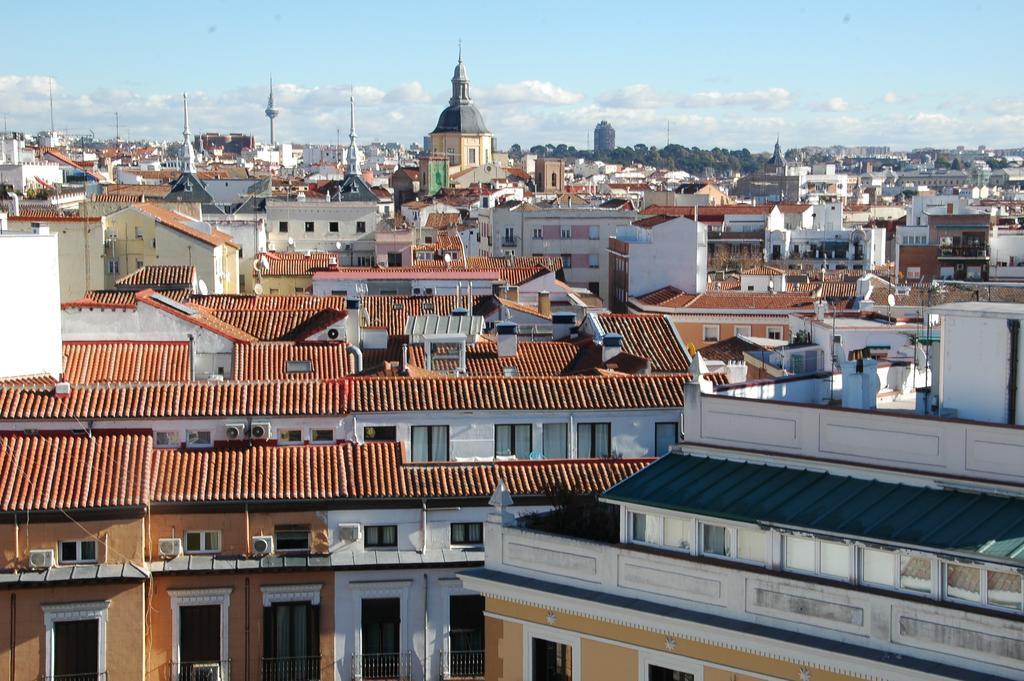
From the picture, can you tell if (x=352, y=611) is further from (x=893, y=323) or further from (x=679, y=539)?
(x=893, y=323)

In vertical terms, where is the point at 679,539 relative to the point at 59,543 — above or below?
above

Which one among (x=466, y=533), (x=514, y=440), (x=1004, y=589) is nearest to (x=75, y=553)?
(x=466, y=533)

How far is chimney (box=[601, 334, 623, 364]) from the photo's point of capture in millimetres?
32969

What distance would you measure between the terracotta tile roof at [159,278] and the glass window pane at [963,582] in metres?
36.4

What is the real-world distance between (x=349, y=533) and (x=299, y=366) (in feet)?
32.4

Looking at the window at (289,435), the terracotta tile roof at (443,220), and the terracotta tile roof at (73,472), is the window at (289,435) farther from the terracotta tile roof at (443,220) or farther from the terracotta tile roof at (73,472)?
the terracotta tile roof at (443,220)

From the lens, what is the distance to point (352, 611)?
21234 millimetres

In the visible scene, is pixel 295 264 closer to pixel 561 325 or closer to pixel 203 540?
pixel 561 325

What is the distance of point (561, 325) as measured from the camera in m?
40.1

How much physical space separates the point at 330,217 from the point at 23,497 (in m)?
56.2

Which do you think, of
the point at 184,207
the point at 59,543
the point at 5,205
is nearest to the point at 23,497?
the point at 59,543

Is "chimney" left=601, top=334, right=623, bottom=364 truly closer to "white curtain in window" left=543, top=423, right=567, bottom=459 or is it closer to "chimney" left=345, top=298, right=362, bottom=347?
"chimney" left=345, top=298, right=362, bottom=347

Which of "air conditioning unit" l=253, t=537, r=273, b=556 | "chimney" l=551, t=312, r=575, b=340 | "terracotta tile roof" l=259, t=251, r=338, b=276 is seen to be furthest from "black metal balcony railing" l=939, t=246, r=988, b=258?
"air conditioning unit" l=253, t=537, r=273, b=556

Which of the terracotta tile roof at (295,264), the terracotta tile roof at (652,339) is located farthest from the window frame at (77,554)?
the terracotta tile roof at (295,264)
